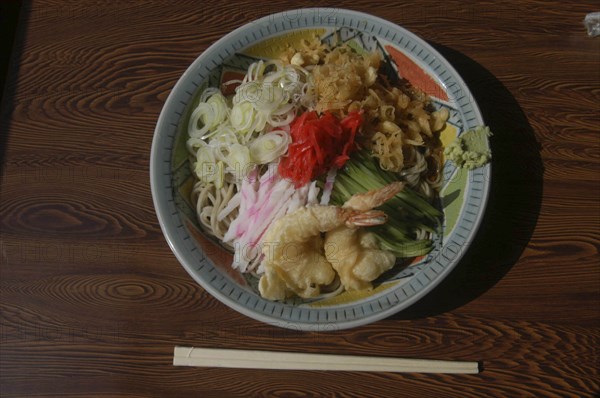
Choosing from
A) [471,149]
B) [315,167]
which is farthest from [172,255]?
[471,149]

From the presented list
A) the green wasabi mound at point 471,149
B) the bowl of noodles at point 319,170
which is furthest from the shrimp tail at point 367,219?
the green wasabi mound at point 471,149

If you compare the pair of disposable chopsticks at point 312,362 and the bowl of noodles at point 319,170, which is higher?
the bowl of noodles at point 319,170

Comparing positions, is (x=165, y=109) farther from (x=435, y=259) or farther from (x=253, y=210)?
(x=435, y=259)

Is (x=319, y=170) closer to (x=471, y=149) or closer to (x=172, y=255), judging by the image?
(x=471, y=149)

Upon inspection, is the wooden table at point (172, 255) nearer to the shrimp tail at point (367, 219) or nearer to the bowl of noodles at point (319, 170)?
the bowl of noodles at point (319, 170)

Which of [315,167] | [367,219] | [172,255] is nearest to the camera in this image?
[367,219]

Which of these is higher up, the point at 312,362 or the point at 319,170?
the point at 319,170

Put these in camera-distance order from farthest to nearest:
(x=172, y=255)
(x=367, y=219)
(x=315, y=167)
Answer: (x=172, y=255)
(x=315, y=167)
(x=367, y=219)
